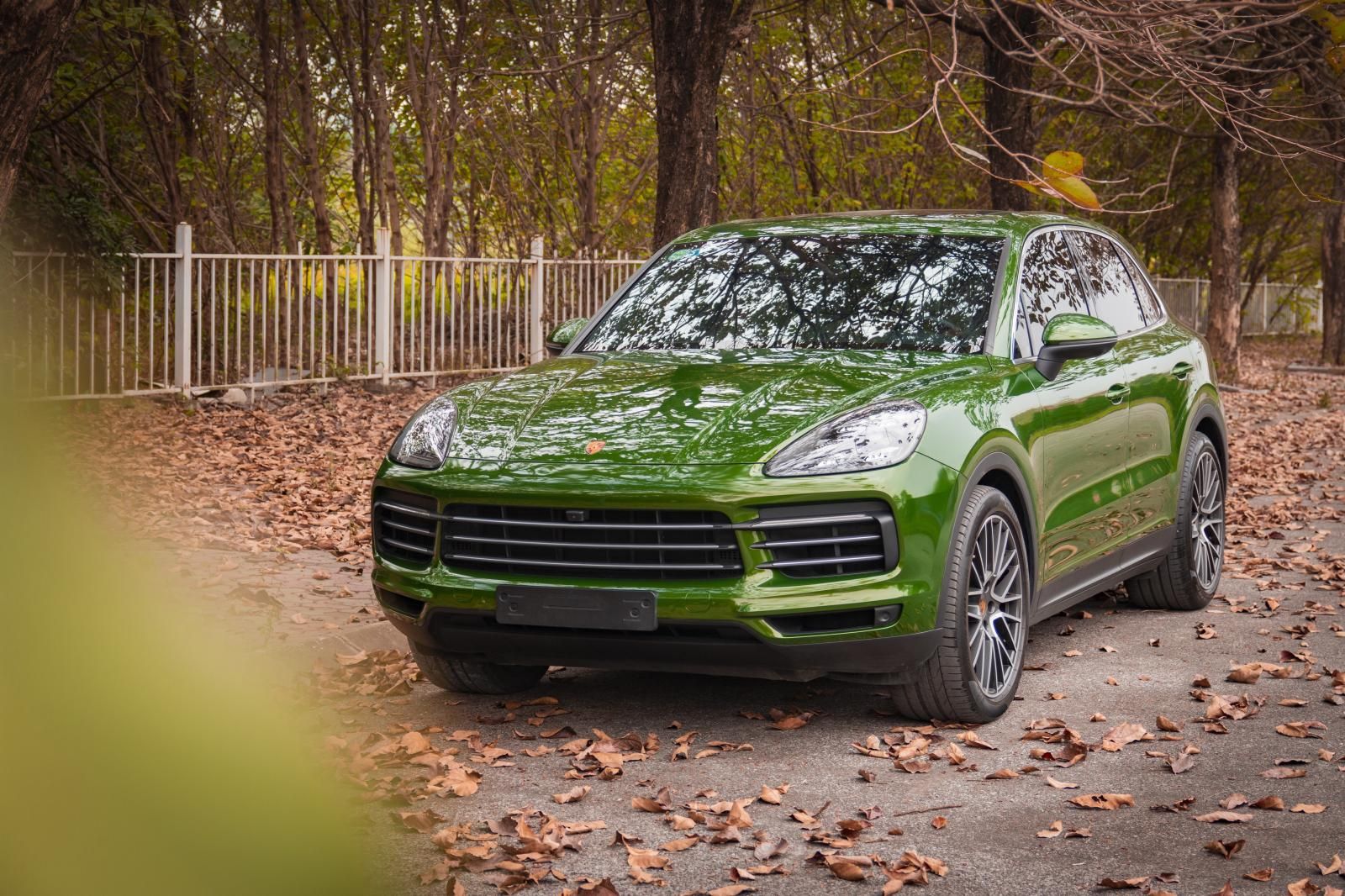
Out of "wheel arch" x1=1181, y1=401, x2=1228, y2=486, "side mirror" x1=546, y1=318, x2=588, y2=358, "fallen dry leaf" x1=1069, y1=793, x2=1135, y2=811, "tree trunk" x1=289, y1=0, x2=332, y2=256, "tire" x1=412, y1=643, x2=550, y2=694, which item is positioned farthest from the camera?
"tree trunk" x1=289, y1=0, x2=332, y2=256

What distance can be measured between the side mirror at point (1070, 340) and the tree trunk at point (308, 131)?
14099 mm

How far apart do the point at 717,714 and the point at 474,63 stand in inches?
665

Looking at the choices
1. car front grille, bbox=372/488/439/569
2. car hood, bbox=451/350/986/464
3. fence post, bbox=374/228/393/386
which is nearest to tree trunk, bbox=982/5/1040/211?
fence post, bbox=374/228/393/386

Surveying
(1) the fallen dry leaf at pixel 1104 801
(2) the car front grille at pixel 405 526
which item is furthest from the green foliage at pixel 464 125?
(1) the fallen dry leaf at pixel 1104 801

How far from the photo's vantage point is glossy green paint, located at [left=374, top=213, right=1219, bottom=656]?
16.3 ft

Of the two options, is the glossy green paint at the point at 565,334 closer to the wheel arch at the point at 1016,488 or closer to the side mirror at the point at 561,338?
the side mirror at the point at 561,338

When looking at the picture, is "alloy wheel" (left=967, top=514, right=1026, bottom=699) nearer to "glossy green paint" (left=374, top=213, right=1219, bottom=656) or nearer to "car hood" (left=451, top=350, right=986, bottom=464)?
"glossy green paint" (left=374, top=213, right=1219, bottom=656)

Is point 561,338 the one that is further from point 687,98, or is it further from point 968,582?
point 687,98

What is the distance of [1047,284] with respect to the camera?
21.5 ft

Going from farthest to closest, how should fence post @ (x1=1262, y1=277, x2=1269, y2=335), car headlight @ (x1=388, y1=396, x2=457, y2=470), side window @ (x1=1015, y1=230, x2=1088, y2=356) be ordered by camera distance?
fence post @ (x1=1262, y1=277, x2=1269, y2=335), side window @ (x1=1015, y1=230, x2=1088, y2=356), car headlight @ (x1=388, y1=396, x2=457, y2=470)

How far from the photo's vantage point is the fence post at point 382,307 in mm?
17578

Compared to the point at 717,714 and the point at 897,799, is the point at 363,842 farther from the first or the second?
the point at 717,714

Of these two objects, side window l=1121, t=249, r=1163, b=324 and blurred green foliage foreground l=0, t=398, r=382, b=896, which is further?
side window l=1121, t=249, r=1163, b=324

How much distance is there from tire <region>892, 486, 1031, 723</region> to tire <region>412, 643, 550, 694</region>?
1436mm
